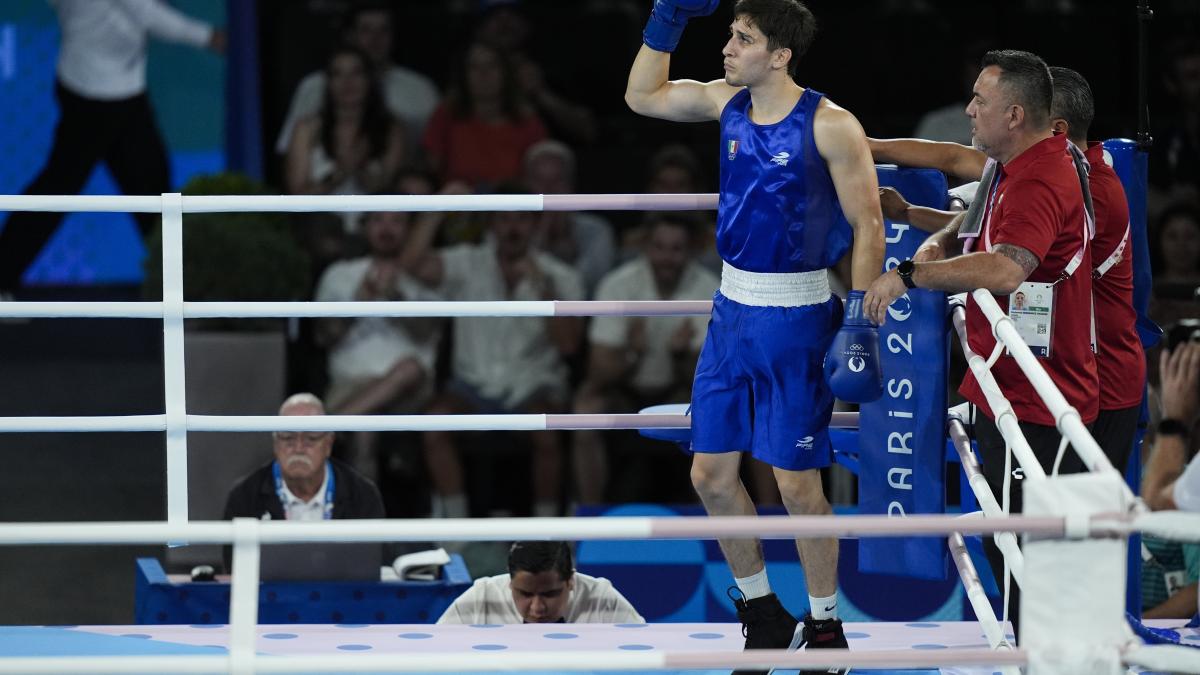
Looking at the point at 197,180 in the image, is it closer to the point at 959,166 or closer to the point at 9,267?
the point at 9,267

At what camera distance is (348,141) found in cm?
698

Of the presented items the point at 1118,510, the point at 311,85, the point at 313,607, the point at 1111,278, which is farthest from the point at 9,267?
the point at 1118,510

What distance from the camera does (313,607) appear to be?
4.67m

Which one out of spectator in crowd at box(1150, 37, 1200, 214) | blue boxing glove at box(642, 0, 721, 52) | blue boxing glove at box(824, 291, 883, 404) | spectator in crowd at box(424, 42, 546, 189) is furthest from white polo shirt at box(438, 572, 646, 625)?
spectator in crowd at box(1150, 37, 1200, 214)

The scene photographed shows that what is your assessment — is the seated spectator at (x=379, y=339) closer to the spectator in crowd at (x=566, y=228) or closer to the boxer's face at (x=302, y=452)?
the spectator in crowd at (x=566, y=228)

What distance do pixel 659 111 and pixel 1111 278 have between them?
958 mm

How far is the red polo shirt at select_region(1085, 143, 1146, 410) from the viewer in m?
3.13

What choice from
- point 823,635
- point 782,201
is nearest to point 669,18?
point 782,201

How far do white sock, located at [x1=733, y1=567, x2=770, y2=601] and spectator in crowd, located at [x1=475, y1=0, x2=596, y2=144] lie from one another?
4.34 m

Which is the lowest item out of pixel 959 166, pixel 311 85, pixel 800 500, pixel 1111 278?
pixel 800 500

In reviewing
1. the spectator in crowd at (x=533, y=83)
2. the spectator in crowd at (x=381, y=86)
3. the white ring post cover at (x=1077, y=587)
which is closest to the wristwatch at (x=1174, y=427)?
the white ring post cover at (x=1077, y=587)

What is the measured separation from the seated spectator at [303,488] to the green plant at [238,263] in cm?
77

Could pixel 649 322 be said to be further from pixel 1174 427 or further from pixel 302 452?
pixel 1174 427

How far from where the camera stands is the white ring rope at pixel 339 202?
10.2 feet
